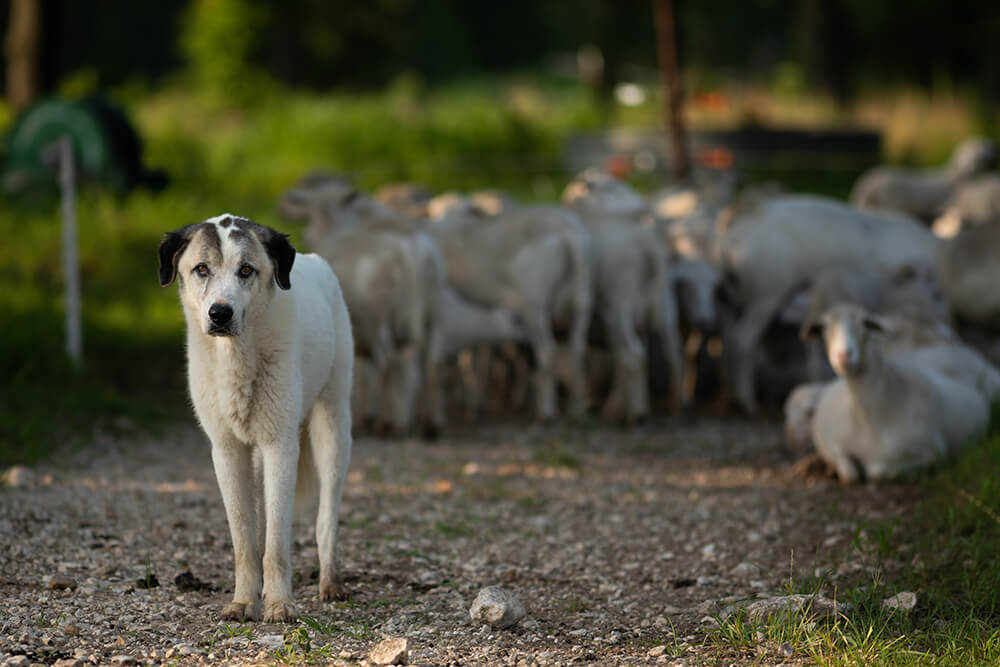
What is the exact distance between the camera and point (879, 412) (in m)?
8.20

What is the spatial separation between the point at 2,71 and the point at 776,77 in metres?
29.1

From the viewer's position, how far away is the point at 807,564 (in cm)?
665

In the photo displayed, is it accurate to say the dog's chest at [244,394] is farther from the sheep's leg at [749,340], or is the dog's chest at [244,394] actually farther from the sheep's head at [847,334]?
the sheep's leg at [749,340]

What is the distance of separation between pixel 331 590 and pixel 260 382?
3.30 feet

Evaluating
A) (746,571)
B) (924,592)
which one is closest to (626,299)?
(746,571)

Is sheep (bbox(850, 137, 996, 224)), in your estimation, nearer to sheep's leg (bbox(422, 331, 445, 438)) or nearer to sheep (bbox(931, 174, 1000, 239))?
sheep (bbox(931, 174, 1000, 239))

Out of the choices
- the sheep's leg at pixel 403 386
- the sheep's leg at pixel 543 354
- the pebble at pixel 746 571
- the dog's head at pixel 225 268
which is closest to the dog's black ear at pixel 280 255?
the dog's head at pixel 225 268

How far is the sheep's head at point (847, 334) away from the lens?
312 inches

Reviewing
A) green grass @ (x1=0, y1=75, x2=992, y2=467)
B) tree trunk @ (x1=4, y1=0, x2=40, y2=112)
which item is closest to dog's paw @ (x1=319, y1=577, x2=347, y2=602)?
green grass @ (x1=0, y1=75, x2=992, y2=467)

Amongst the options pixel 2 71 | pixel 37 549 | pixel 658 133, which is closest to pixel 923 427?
pixel 37 549

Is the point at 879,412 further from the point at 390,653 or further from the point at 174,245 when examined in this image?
the point at 174,245

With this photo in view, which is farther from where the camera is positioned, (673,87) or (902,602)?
(673,87)

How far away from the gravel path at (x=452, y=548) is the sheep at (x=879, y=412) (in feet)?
0.79

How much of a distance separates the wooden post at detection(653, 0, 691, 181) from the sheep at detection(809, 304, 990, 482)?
1183cm
